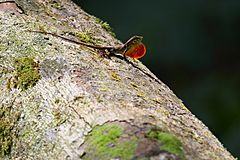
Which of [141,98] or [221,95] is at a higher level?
[221,95]

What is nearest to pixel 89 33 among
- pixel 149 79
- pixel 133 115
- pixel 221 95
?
pixel 149 79

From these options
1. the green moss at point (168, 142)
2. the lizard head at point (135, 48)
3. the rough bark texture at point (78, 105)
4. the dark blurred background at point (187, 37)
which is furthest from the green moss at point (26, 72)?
the dark blurred background at point (187, 37)

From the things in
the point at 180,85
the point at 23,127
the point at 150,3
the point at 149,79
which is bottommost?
the point at 23,127

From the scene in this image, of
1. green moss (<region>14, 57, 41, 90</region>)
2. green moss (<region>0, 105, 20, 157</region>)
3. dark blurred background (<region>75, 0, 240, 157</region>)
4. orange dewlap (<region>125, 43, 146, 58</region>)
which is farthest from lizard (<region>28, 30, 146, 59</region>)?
dark blurred background (<region>75, 0, 240, 157</region>)

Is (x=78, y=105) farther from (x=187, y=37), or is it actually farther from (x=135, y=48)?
(x=187, y=37)

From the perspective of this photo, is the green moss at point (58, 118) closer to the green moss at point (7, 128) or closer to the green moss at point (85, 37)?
the green moss at point (7, 128)

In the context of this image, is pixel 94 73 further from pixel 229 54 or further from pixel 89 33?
pixel 229 54
